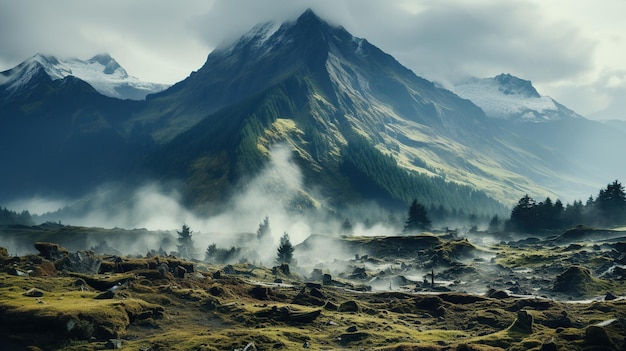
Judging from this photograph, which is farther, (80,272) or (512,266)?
(512,266)

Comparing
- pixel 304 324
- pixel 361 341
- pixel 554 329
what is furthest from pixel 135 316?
pixel 554 329

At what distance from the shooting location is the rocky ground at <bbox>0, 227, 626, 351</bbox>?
73.5m

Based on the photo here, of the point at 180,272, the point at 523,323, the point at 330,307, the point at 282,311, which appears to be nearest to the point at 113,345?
the point at 282,311

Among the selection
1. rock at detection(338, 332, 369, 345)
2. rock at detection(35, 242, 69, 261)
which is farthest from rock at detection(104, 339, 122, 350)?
rock at detection(35, 242, 69, 261)

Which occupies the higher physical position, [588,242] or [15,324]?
[588,242]

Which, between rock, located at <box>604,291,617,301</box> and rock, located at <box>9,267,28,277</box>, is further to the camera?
rock, located at <box>604,291,617,301</box>

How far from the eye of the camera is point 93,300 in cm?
8875

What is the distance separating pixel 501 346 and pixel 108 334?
5614 centimetres

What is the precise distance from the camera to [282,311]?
93812 mm

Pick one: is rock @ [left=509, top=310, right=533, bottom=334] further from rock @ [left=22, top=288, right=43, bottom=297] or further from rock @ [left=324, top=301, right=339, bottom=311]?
rock @ [left=22, top=288, right=43, bottom=297]

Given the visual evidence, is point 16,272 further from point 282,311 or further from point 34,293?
point 282,311

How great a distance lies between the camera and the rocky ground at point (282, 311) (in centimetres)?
7350

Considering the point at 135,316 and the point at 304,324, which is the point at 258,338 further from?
the point at 135,316

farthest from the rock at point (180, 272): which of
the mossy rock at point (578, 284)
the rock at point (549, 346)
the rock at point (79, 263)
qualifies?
the mossy rock at point (578, 284)
